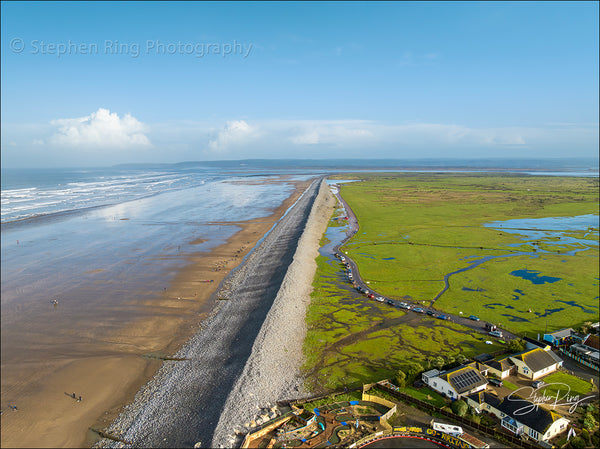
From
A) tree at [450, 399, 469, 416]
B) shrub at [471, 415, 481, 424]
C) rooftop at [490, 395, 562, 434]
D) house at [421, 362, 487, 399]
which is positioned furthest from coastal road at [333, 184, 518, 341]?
shrub at [471, 415, 481, 424]

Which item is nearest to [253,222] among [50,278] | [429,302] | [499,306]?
[50,278]

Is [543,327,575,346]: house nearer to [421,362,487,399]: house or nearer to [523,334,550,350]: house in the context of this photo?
[523,334,550,350]: house

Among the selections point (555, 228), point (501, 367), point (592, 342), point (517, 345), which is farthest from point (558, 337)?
point (555, 228)

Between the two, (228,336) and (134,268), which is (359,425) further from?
(134,268)

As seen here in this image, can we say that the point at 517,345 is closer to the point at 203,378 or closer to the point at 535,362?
the point at 535,362

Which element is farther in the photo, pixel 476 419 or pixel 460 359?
pixel 460 359

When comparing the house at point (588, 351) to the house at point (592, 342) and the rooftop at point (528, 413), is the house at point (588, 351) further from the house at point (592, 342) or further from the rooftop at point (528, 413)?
the rooftop at point (528, 413)

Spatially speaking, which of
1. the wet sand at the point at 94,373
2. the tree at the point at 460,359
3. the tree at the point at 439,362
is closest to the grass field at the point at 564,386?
the tree at the point at 460,359
